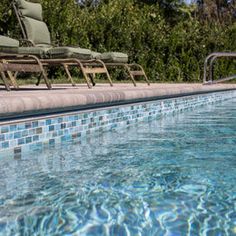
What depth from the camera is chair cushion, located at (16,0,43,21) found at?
26.9 feet

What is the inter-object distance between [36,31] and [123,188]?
5622 millimetres

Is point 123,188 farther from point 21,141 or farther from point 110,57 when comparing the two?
point 110,57

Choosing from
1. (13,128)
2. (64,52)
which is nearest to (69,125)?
(13,128)

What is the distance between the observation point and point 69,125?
5.00 meters

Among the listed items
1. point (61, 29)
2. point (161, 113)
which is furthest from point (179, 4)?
point (161, 113)

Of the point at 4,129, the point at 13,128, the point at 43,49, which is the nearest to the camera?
the point at 4,129

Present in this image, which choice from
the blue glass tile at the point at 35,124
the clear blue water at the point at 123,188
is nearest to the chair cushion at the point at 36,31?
the clear blue water at the point at 123,188

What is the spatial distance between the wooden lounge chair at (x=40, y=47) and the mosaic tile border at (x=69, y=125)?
101cm

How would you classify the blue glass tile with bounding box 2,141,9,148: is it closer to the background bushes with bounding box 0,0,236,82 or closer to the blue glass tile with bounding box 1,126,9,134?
the blue glass tile with bounding box 1,126,9,134

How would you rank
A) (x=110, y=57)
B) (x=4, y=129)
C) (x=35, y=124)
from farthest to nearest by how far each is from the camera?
(x=110, y=57)
(x=35, y=124)
(x=4, y=129)

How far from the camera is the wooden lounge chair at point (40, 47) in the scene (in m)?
7.21

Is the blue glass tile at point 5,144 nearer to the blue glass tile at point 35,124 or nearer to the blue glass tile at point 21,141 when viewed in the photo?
the blue glass tile at point 21,141

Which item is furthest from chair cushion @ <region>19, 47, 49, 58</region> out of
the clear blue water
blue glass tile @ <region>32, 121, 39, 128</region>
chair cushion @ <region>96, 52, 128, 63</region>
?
blue glass tile @ <region>32, 121, 39, 128</region>

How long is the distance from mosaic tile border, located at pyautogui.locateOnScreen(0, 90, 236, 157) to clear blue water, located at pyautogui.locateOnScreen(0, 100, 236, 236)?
0.40 feet
